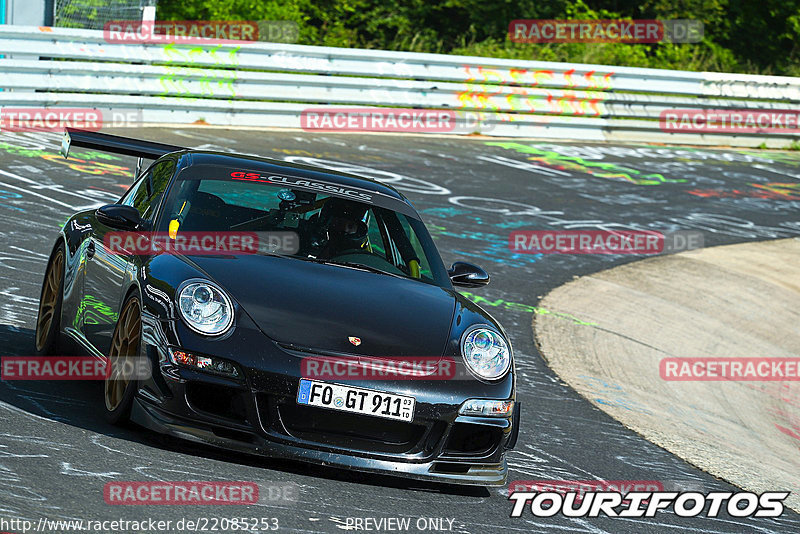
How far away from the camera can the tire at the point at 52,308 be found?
688cm

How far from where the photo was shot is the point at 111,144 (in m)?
7.12

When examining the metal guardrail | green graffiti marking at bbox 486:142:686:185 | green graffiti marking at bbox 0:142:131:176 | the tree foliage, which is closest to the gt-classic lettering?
green graffiti marking at bbox 0:142:131:176

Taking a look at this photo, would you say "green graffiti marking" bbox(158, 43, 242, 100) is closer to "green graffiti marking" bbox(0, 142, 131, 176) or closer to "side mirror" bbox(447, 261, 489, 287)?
"green graffiti marking" bbox(0, 142, 131, 176)

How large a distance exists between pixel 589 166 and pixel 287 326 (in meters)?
14.0

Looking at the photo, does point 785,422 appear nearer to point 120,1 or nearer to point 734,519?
point 734,519

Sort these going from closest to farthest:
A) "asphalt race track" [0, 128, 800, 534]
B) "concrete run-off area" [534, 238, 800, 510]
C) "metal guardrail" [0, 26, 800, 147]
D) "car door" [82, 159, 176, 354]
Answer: "asphalt race track" [0, 128, 800, 534], "car door" [82, 159, 176, 354], "concrete run-off area" [534, 238, 800, 510], "metal guardrail" [0, 26, 800, 147]

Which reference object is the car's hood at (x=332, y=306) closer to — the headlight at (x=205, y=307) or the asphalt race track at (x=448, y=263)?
the headlight at (x=205, y=307)

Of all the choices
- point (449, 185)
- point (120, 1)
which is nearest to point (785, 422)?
point (449, 185)

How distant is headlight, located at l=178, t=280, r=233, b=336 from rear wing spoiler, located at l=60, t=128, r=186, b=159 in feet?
5.91

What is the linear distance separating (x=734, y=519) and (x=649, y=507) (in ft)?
1.47

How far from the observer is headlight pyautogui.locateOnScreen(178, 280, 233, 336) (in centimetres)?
534

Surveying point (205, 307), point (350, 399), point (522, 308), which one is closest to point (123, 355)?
point (205, 307)

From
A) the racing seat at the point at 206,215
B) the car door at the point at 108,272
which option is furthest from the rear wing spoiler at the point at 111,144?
the racing seat at the point at 206,215

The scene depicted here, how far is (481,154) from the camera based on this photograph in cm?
1841
